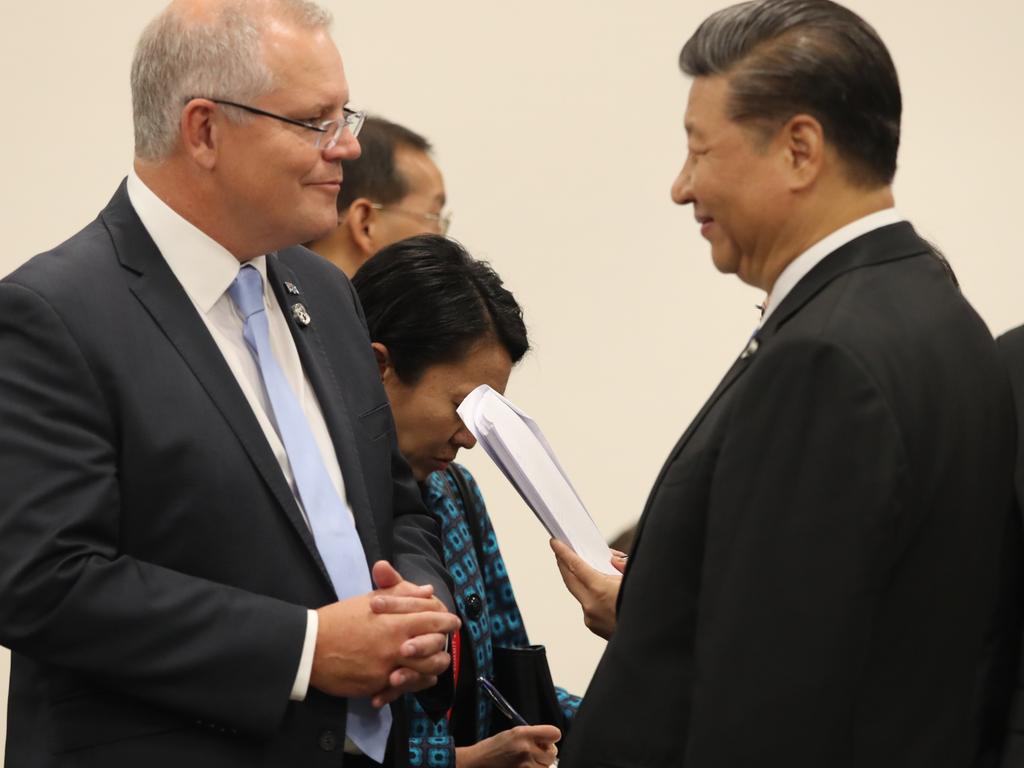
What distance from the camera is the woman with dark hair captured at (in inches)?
92.7

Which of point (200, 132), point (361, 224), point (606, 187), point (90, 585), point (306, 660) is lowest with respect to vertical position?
point (306, 660)

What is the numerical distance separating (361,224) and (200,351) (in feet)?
4.84

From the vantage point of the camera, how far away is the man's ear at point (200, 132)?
1900mm

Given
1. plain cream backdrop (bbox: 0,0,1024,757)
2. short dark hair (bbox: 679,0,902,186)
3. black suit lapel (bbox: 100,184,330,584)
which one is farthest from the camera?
plain cream backdrop (bbox: 0,0,1024,757)

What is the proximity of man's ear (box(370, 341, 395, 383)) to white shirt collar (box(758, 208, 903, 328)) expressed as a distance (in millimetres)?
987

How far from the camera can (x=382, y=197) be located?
3312mm

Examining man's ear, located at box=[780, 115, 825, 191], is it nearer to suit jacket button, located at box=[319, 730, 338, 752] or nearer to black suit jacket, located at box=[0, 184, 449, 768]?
black suit jacket, located at box=[0, 184, 449, 768]

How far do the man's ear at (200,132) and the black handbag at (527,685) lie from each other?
37.4 inches

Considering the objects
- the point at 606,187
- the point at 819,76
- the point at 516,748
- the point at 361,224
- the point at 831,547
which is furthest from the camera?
the point at 606,187

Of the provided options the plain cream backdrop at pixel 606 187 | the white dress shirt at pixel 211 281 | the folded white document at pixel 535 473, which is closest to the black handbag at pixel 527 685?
the folded white document at pixel 535 473

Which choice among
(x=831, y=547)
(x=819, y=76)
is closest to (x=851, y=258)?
(x=819, y=76)

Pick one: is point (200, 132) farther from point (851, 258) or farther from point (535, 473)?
point (851, 258)

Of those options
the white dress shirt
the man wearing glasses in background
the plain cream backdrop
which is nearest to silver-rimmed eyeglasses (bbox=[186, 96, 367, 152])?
the white dress shirt

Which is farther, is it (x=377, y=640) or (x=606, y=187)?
(x=606, y=187)
